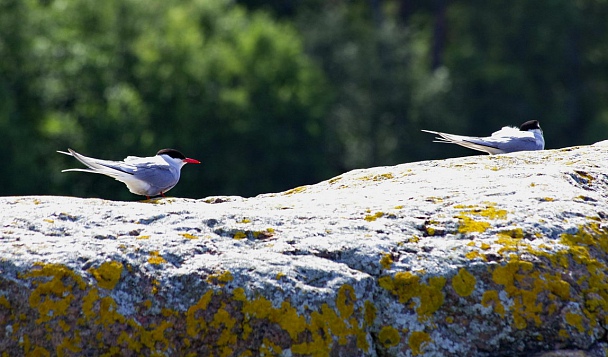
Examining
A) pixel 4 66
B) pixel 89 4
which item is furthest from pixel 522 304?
pixel 89 4

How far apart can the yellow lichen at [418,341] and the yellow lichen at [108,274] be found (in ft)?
5.42

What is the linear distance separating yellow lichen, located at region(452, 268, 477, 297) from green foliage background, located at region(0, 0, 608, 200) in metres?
35.2

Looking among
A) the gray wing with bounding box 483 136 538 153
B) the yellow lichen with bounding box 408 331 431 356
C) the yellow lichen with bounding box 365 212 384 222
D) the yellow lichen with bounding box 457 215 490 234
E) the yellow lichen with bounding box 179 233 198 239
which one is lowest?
the yellow lichen with bounding box 408 331 431 356

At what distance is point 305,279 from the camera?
22.7 ft

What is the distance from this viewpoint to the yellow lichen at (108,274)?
6.75 m

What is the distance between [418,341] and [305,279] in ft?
2.34

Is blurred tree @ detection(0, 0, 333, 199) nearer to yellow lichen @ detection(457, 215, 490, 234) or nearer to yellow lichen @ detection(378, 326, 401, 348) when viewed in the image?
yellow lichen @ detection(457, 215, 490, 234)

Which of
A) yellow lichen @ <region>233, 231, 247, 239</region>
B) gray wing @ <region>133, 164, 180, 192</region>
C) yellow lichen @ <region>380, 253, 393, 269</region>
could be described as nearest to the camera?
yellow lichen @ <region>380, 253, 393, 269</region>

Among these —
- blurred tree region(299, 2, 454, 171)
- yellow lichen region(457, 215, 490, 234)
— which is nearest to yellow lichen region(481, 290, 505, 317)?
yellow lichen region(457, 215, 490, 234)

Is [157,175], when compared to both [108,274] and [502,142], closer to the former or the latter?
[502,142]

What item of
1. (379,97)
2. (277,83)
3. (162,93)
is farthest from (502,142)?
(379,97)

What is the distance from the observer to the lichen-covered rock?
6.70 meters

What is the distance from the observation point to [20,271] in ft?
22.0

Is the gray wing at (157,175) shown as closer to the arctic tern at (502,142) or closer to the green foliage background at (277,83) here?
the arctic tern at (502,142)
